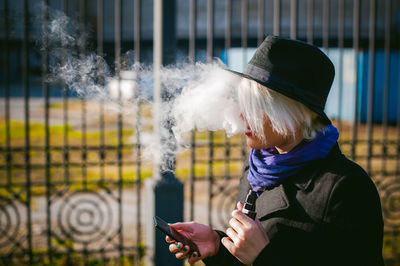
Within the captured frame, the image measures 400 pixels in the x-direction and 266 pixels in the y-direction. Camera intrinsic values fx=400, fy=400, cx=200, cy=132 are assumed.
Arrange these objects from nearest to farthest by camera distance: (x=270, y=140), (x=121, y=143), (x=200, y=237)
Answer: (x=270, y=140) → (x=200, y=237) → (x=121, y=143)

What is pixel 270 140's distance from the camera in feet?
5.61

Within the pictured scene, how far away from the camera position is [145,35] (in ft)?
46.3

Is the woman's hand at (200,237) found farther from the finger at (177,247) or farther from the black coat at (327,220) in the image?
the black coat at (327,220)

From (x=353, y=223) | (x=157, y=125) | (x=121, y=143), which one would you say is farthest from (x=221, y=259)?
(x=121, y=143)

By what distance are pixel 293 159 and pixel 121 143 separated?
2.58 m

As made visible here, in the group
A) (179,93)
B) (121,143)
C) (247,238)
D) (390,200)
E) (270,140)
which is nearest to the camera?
(247,238)

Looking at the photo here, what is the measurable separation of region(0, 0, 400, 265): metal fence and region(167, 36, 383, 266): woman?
115 cm

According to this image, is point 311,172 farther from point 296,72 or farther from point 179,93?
point 179,93

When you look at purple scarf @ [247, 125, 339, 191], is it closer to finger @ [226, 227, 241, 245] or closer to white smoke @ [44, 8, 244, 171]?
white smoke @ [44, 8, 244, 171]

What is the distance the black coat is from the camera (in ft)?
4.89

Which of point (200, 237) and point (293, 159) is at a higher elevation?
point (293, 159)

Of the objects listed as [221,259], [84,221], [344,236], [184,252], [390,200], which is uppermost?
[344,236]

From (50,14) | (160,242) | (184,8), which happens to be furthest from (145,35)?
(160,242)

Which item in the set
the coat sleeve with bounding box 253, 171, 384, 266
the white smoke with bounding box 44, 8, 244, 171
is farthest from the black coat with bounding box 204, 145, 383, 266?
the white smoke with bounding box 44, 8, 244, 171
